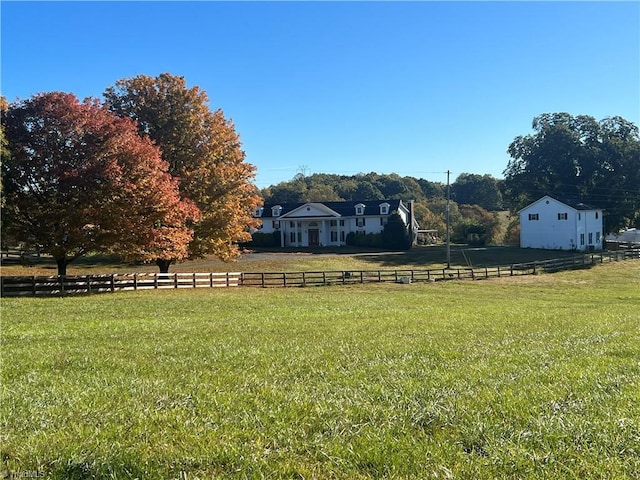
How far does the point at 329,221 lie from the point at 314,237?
3188 mm

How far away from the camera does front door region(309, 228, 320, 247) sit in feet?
238

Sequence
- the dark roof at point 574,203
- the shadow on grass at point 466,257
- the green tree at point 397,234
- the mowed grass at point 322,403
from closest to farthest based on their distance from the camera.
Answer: the mowed grass at point 322,403 < the shadow on grass at point 466,257 < the dark roof at point 574,203 < the green tree at point 397,234

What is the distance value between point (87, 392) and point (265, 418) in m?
2.38

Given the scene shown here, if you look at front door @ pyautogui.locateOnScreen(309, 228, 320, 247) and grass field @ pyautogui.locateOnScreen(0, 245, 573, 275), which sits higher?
front door @ pyautogui.locateOnScreen(309, 228, 320, 247)

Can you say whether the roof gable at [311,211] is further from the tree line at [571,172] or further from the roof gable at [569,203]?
the roof gable at [569,203]

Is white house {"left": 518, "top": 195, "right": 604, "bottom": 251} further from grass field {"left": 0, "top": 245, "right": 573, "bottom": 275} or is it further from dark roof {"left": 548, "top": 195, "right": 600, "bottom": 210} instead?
grass field {"left": 0, "top": 245, "right": 573, "bottom": 275}

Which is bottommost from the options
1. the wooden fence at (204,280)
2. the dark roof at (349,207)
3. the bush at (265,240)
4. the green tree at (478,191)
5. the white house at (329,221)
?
the wooden fence at (204,280)

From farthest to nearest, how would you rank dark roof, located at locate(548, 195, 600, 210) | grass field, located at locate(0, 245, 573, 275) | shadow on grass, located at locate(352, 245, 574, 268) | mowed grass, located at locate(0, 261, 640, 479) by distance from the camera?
dark roof, located at locate(548, 195, 600, 210)
shadow on grass, located at locate(352, 245, 574, 268)
grass field, located at locate(0, 245, 573, 275)
mowed grass, located at locate(0, 261, 640, 479)

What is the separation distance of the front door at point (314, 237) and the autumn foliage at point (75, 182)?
159 ft

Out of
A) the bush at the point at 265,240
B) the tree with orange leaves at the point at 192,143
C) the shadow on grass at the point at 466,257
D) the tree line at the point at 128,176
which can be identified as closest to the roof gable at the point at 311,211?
the bush at the point at 265,240

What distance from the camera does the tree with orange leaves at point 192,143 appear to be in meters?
29.3

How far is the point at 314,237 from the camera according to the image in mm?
72750

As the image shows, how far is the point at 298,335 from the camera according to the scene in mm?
10820

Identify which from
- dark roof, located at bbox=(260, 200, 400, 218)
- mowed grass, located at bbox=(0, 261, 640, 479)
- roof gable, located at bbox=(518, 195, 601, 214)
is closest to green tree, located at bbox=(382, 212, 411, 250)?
dark roof, located at bbox=(260, 200, 400, 218)
